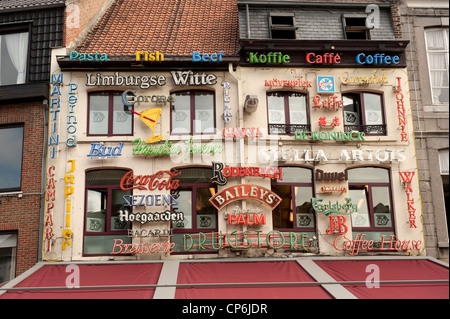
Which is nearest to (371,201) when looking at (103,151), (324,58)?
(324,58)

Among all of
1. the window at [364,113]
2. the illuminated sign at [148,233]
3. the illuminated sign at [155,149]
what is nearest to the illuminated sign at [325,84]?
the window at [364,113]

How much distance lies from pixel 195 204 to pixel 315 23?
6962mm

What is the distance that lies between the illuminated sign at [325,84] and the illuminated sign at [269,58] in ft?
3.85

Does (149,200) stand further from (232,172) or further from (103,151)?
(232,172)

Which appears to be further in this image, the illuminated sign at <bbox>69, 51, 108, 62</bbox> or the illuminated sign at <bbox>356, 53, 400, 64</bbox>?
the illuminated sign at <bbox>356, 53, 400, 64</bbox>

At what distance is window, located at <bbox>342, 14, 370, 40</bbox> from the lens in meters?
15.3

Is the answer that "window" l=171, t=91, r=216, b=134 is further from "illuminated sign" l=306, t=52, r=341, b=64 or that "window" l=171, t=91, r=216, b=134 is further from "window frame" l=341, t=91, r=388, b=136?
"window frame" l=341, t=91, r=388, b=136

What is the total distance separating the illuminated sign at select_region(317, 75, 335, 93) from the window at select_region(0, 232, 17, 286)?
32.8 ft

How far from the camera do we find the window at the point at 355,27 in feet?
50.1

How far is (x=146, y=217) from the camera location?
13398mm

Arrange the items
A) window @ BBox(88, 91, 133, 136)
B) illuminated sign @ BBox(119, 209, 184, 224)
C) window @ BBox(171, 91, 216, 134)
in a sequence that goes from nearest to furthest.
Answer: illuminated sign @ BBox(119, 209, 184, 224) < window @ BBox(88, 91, 133, 136) < window @ BBox(171, 91, 216, 134)

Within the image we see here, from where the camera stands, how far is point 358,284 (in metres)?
11.6

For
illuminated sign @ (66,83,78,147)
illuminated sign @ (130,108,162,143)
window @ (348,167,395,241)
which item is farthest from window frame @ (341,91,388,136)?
illuminated sign @ (66,83,78,147)
